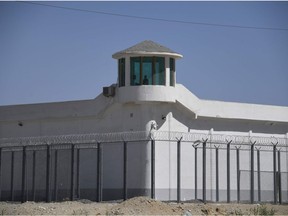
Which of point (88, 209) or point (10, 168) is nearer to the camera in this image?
point (88, 209)

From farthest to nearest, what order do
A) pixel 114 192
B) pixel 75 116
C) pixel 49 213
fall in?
1. pixel 75 116
2. pixel 114 192
3. pixel 49 213

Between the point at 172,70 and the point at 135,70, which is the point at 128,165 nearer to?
the point at 135,70

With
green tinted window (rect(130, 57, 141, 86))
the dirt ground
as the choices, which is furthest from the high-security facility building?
the dirt ground

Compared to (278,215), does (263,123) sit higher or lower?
higher

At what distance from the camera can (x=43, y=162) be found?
41219 mm

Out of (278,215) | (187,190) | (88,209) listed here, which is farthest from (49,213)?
(187,190)

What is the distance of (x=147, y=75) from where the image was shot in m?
37.8

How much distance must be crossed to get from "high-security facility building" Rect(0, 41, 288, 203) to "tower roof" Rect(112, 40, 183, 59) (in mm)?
45

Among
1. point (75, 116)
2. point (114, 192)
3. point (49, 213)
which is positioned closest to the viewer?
point (49, 213)

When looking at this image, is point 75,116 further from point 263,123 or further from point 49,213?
point 49,213

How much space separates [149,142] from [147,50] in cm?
416

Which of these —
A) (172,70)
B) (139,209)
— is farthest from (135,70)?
(139,209)

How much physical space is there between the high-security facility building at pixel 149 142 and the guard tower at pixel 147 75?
45 mm

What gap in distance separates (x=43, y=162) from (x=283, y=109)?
488 inches
